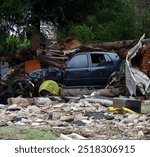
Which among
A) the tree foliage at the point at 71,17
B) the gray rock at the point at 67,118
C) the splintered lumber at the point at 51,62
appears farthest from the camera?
the tree foliage at the point at 71,17

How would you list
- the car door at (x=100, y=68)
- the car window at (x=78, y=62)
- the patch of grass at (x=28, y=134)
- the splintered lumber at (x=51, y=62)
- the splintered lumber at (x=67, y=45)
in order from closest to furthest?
the patch of grass at (x=28, y=134) < the car window at (x=78, y=62) < the car door at (x=100, y=68) < the splintered lumber at (x=51, y=62) < the splintered lumber at (x=67, y=45)

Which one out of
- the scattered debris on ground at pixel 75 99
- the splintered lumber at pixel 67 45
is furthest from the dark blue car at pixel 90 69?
the splintered lumber at pixel 67 45

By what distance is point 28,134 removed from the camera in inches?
358

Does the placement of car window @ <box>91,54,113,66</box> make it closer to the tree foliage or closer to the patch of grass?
the tree foliage

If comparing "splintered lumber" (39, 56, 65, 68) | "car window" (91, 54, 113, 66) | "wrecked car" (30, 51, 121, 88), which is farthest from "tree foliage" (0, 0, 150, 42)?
"car window" (91, 54, 113, 66)

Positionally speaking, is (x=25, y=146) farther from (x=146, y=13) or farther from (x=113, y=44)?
(x=146, y=13)

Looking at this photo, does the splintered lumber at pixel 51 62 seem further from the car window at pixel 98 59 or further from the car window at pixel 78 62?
the car window at pixel 98 59

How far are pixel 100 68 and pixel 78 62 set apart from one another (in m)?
0.90

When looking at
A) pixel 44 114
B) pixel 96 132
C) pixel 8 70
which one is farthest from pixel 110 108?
pixel 8 70

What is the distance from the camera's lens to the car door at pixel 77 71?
1961 cm

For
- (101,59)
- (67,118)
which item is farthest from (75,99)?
(101,59)

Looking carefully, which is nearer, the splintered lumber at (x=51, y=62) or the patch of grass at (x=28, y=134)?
the patch of grass at (x=28, y=134)

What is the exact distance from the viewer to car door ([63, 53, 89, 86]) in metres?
19.6

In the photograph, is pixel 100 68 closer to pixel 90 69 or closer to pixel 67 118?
pixel 90 69
